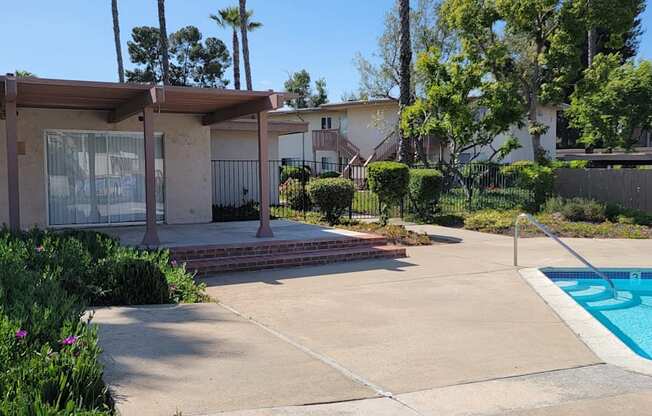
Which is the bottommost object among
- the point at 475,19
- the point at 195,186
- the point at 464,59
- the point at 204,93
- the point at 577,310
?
the point at 577,310

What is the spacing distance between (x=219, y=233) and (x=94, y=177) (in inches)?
144

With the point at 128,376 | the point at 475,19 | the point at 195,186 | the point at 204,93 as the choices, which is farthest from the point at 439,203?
the point at 128,376

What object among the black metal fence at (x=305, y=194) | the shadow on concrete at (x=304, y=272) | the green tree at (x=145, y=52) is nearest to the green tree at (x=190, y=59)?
the green tree at (x=145, y=52)

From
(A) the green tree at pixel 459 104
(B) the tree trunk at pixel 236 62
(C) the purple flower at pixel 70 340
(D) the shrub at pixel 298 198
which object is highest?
(B) the tree trunk at pixel 236 62

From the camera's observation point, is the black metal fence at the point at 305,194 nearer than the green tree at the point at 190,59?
Yes

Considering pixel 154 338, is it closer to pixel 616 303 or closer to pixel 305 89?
pixel 616 303

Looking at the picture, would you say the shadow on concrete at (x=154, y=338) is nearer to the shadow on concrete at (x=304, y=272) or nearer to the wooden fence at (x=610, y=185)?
the shadow on concrete at (x=304, y=272)

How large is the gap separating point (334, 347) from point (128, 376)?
208 centimetres

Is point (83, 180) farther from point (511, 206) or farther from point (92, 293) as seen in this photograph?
point (511, 206)

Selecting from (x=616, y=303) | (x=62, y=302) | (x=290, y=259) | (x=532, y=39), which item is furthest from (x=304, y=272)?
(x=532, y=39)

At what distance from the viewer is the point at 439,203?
20.1m

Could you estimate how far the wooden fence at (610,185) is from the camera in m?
18.9

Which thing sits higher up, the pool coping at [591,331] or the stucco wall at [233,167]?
the stucco wall at [233,167]

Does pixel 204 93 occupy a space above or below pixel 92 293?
above
